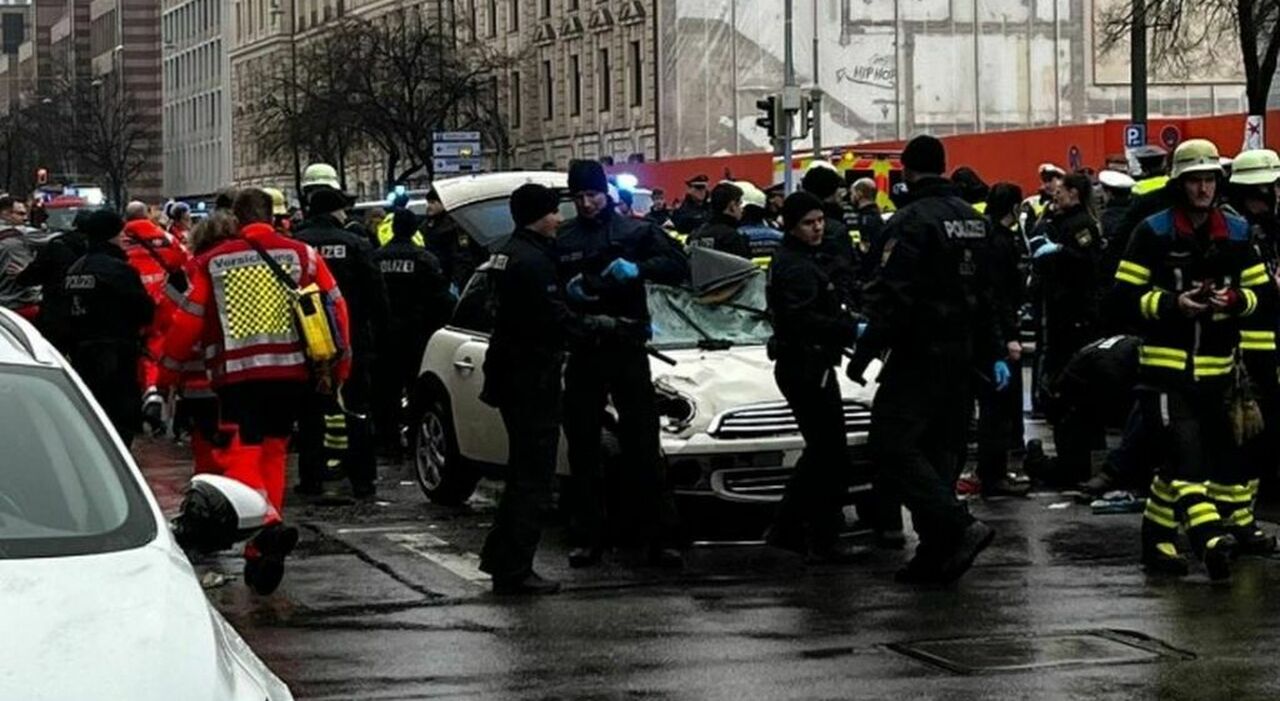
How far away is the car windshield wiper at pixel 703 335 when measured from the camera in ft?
44.7

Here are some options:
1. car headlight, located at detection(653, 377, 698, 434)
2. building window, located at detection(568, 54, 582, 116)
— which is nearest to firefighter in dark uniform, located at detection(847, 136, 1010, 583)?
car headlight, located at detection(653, 377, 698, 434)

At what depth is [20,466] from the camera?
6.00 metres

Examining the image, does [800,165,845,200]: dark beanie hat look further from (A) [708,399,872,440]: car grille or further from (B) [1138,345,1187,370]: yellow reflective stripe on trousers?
(B) [1138,345,1187,370]: yellow reflective stripe on trousers

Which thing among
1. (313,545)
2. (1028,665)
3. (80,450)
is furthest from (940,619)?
(80,450)

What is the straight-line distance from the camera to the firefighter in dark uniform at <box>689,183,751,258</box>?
17.0 metres

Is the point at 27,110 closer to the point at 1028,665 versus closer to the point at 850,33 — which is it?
the point at 850,33

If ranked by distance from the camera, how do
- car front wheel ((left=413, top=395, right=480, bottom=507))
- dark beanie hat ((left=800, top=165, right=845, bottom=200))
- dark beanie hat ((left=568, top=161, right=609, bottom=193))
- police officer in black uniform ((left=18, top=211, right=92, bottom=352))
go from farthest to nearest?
police officer in black uniform ((left=18, top=211, right=92, bottom=352)) < car front wheel ((left=413, top=395, right=480, bottom=507)) < dark beanie hat ((left=800, top=165, right=845, bottom=200)) < dark beanie hat ((left=568, top=161, right=609, bottom=193))

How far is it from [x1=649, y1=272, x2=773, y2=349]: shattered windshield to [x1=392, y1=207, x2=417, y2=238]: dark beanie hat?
385 cm

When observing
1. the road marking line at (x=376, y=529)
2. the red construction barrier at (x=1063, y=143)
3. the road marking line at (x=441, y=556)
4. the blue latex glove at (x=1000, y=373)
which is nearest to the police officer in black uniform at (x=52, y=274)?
the road marking line at (x=376, y=529)

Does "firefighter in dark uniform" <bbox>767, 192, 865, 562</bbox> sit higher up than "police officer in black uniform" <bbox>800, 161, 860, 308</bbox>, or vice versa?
"police officer in black uniform" <bbox>800, 161, 860, 308</bbox>

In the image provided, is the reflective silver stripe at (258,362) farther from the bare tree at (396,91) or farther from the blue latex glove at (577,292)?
A: the bare tree at (396,91)

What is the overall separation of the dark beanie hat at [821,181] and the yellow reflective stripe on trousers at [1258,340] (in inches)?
126

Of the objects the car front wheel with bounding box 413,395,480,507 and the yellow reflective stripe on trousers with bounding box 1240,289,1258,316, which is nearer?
the yellow reflective stripe on trousers with bounding box 1240,289,1258,316

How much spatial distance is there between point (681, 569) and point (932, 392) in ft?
4.99
